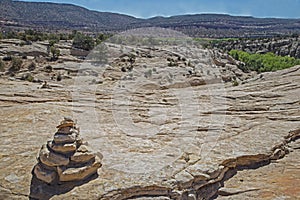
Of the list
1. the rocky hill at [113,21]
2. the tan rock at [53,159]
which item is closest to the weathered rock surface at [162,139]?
the tan rock at [53,159]

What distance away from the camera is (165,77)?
25.2 metres

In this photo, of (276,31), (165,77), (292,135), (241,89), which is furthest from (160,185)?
(276,31)

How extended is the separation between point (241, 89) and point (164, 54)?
71.0 feet

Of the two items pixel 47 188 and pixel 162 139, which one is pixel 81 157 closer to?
pixel 47 188

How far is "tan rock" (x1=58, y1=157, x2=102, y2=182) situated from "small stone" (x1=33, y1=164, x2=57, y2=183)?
6.8 inches

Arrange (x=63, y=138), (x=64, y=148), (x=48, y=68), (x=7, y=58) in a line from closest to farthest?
(x=64, y=148) < (x=63, y=138) < (x=48, y=68) < (x=7, y=58)

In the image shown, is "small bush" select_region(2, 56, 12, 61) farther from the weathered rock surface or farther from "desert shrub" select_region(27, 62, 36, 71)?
the weathered rock surface

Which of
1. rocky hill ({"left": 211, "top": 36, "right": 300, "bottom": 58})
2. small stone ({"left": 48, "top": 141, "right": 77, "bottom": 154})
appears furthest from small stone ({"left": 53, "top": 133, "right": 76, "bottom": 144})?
rocky hill ({"left": 211, "top": 36, "right": 300, "bottom": 58})

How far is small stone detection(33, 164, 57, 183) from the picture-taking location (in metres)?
6.56

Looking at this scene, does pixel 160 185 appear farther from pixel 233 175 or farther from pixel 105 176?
pixel 233 175

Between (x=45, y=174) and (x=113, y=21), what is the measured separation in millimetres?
97853

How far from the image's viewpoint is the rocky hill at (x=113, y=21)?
84.9 metres

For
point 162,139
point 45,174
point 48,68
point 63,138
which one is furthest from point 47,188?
point 48,68

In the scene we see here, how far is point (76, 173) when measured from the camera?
6.57 metres
